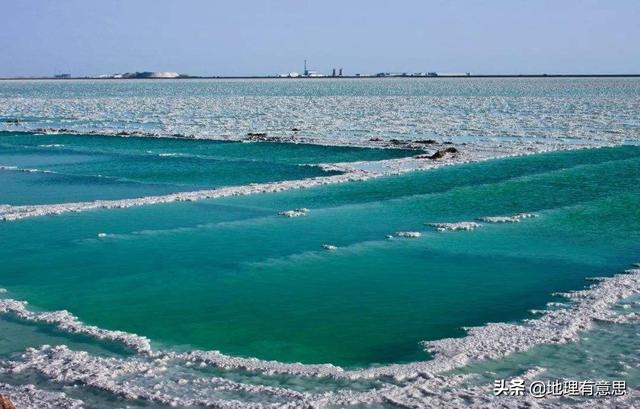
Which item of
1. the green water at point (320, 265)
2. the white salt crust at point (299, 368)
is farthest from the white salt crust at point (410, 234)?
the white salt crust at point (299, 368)

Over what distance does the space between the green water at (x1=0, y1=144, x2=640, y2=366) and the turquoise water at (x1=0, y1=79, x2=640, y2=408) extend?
0.04 m

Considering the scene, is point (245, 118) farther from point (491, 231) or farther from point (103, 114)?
point (491, 231)

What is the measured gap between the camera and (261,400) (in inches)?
298

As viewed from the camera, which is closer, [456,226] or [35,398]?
[35,398]

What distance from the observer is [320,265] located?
42.6 feet

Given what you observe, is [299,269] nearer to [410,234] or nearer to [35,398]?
[410,234]

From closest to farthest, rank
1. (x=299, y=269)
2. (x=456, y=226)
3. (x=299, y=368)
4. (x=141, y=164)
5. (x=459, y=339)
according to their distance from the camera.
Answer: (x=299, y=368), (x=459, y=339), (x=299, y=269), (x=456, y=226), (x=141, y=164)

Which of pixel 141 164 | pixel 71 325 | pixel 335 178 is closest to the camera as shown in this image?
pixel 71 325

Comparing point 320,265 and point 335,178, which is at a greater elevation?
Result: point 335,178

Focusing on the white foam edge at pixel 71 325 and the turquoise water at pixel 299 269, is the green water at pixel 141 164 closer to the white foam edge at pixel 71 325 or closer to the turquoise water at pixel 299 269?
the turquoise water at pixel 299 269

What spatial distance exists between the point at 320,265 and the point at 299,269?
44 cm

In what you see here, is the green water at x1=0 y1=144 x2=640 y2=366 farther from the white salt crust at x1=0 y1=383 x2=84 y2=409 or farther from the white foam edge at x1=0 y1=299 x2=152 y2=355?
the white salt crust at x1=0 y1=383 x2=84 y2=409

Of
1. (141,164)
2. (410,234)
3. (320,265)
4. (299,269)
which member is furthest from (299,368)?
(141,164)

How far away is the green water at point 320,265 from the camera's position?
9898 mm
